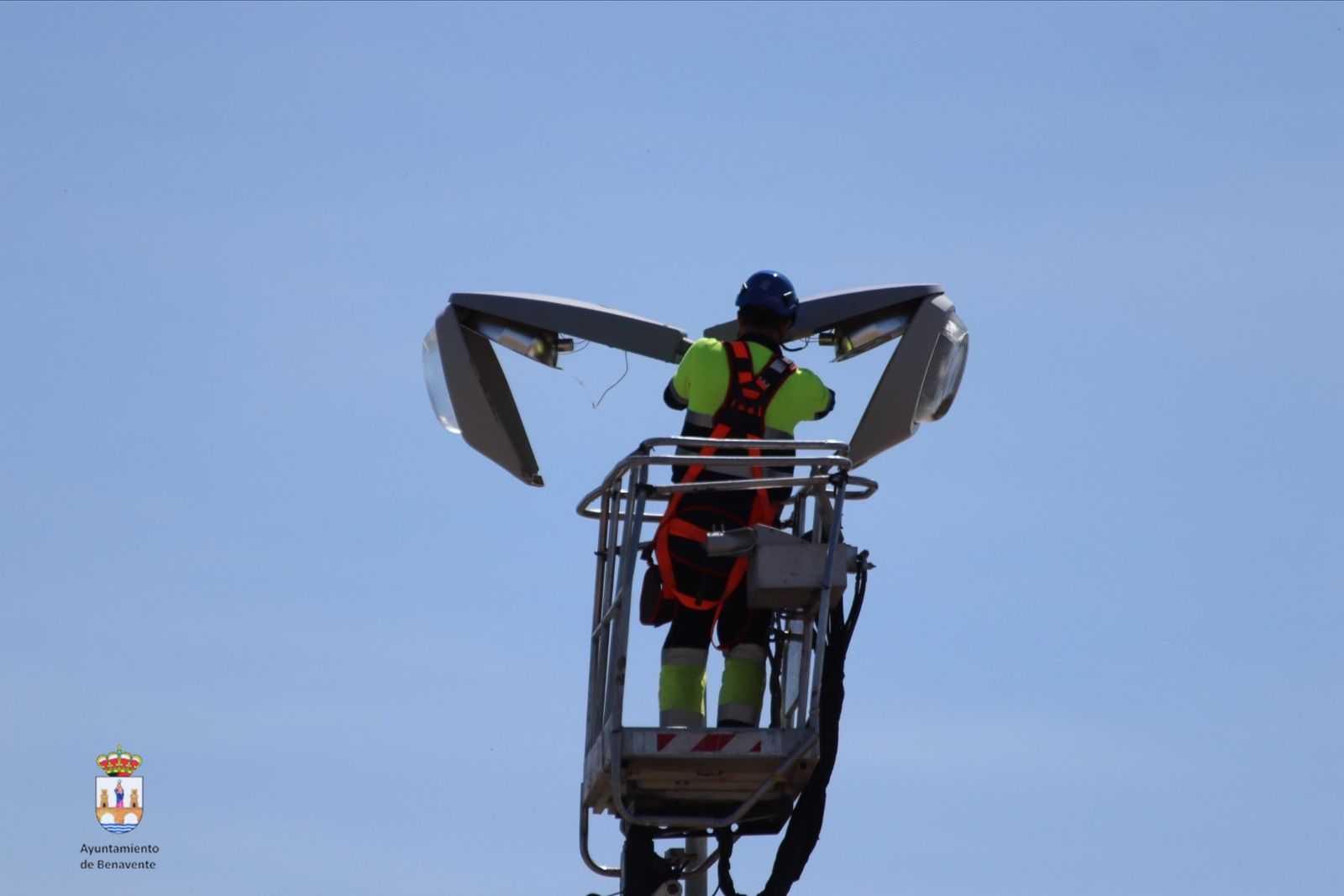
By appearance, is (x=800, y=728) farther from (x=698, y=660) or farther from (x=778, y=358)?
(x=778, y=358)

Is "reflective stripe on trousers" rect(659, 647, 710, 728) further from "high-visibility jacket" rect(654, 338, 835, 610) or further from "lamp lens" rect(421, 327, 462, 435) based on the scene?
"lamp lens" rect(421, 327, 462, 435)

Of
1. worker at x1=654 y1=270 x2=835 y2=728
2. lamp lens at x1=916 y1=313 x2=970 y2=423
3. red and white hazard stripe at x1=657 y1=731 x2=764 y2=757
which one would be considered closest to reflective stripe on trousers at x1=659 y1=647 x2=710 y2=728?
worker at x1=654 y1=270 x2=835 y2=728

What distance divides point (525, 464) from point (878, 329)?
2.40m

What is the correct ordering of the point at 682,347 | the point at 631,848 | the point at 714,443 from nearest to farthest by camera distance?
the point at 714,443
the point at 631,848
the point at 682,347

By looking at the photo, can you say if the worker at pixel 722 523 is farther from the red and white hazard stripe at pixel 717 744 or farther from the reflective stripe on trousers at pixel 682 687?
the red and white hazard stripe at pixel 717 744

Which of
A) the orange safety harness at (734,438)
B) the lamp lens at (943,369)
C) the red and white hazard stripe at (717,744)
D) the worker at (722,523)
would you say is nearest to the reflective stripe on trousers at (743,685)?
the worker at (722,523)

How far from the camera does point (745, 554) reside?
49.3 ft

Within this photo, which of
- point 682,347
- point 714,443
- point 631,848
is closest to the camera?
point 714,443

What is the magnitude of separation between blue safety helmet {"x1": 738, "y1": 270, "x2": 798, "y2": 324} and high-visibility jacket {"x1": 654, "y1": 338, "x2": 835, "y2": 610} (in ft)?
0.96

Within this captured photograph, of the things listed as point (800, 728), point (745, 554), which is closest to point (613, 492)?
point (745, 554)

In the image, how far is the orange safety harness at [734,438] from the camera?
49.8 ft

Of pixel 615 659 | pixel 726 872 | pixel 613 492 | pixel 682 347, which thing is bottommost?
pixel 726 872

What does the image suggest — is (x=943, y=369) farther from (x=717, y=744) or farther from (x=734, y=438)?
(x=717, y=744)

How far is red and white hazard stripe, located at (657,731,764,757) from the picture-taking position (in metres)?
14.5
